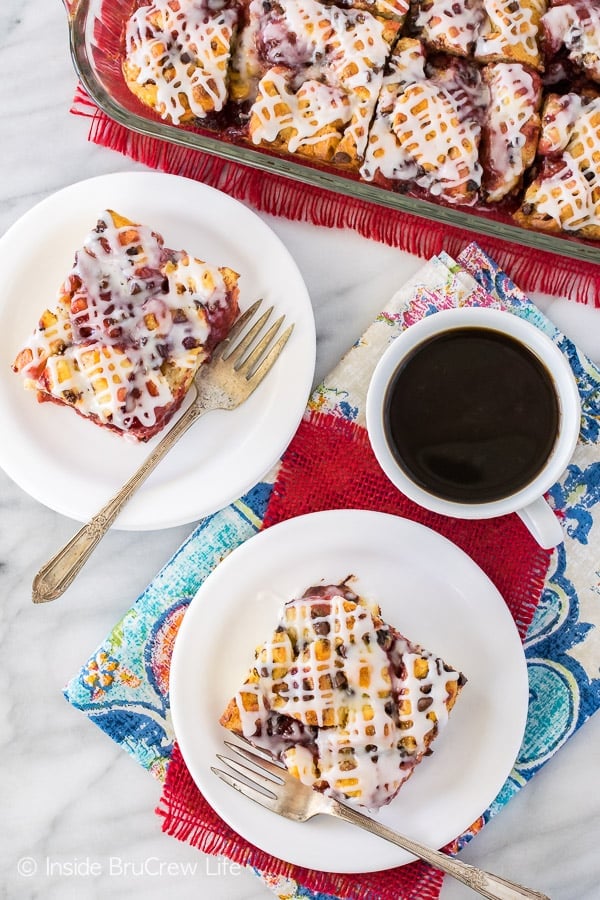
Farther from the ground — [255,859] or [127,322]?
[127,322]

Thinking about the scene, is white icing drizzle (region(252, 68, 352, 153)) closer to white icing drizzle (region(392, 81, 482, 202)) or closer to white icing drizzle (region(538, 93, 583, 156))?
white icing drizzle (region(392, 81, 482, 202))

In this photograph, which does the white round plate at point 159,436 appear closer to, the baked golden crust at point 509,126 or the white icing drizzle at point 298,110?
the white icing drizzle at point 298,110

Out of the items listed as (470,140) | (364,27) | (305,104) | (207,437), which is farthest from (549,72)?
(207,437)

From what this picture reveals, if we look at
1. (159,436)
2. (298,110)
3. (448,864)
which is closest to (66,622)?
(159,436)

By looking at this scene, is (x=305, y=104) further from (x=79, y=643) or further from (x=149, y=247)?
(x=79, y=643)

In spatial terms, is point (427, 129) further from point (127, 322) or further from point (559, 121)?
point (127, 322)
